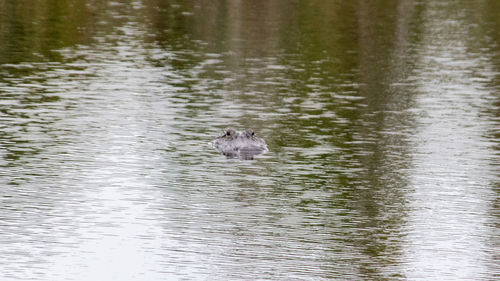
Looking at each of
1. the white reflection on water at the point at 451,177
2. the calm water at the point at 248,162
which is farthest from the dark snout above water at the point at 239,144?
the white reflection on water at the point at 451,177

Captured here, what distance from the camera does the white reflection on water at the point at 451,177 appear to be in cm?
2973

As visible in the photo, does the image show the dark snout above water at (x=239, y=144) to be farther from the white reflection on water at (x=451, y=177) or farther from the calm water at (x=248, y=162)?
the white reflection on water at (x=451, y=177)

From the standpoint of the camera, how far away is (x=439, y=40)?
82.8m

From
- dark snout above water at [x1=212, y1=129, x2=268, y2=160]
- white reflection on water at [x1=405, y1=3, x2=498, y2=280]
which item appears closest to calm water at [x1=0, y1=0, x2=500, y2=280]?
white reflection on water at [x1=405, y1=3, x2=498, y2=280]

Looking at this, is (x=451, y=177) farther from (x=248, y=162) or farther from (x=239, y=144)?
(x=239, y=144)

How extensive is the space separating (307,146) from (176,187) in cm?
910

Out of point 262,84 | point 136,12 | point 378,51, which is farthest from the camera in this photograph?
point 136,12

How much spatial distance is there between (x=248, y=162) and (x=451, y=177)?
729 centimetres

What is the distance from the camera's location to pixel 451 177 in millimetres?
40250

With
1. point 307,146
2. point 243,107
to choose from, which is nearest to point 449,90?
point 243,107

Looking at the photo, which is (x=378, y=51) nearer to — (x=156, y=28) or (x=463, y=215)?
(x=156, y=28)

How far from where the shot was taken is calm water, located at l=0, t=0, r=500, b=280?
97.1ft

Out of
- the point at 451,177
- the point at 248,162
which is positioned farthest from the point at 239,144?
the point at 451,177

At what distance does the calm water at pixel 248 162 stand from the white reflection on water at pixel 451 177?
100 millimetres
